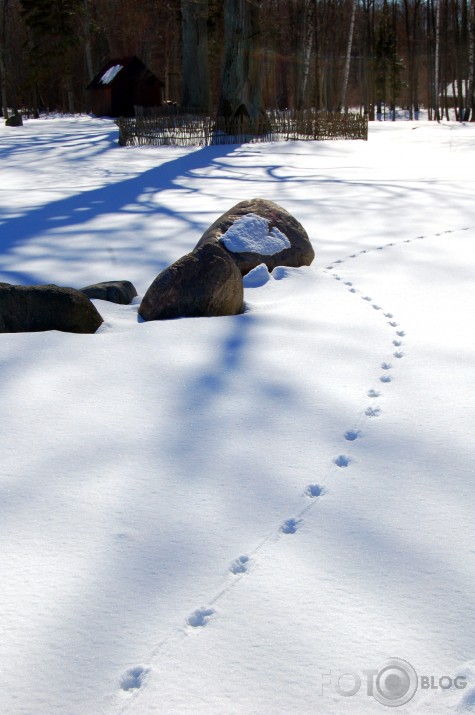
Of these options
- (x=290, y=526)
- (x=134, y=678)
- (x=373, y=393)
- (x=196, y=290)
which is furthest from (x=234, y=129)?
(x=134, y=678)

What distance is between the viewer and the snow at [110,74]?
3538cm

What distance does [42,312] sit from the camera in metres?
4.70

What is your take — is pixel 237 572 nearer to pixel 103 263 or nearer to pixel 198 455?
pixel 198 455

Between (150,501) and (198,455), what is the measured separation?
41 cm

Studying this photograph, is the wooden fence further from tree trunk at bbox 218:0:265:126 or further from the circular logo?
the circular logo

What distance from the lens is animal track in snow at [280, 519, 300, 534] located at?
2.52 m

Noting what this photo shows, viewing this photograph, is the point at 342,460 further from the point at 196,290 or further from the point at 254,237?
the point at 254,237

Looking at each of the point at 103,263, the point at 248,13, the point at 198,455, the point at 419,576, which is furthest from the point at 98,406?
the point at 248,13

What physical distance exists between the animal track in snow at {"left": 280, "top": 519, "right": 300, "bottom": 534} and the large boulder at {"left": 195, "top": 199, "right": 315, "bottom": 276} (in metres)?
3.89

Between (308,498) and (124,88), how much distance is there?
118 ft

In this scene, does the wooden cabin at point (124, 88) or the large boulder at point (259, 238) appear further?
the wooden cabin at point (124, 88)

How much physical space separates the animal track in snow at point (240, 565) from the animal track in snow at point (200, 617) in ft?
0.66

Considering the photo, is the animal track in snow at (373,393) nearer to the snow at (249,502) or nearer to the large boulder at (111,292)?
the snow at (249,502)

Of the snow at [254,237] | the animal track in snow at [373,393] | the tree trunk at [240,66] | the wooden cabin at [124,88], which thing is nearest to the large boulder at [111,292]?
the snow at [254,237]
